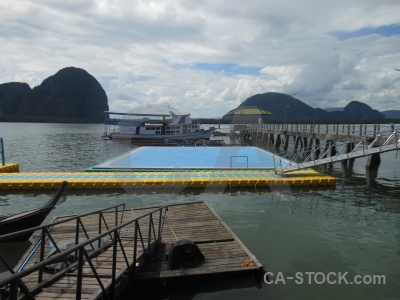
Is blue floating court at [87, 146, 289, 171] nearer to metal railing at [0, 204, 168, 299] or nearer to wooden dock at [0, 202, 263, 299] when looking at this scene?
wooden dock at [0, 202, 263, 299]

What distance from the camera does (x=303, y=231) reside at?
479 inches

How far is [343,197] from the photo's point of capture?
1756 cm

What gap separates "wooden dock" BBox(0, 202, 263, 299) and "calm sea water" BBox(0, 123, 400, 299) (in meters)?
0.43

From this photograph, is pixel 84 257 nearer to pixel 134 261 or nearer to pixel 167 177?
pixel 134 261

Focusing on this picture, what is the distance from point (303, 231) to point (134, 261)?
7216mm

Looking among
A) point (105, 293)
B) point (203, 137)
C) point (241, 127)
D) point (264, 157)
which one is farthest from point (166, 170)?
point (241, 127)

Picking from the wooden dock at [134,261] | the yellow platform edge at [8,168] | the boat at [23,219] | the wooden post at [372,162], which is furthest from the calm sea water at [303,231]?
the yellow platform edge at [8,168]

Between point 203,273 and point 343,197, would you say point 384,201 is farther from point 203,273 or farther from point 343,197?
point 203,273

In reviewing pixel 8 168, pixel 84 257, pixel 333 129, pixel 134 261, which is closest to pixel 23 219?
pixel 84 257

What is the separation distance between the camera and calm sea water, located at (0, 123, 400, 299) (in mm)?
7980

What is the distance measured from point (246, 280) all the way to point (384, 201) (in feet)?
40.6

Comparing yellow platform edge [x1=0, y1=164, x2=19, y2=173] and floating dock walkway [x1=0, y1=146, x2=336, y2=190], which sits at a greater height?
floating dock walkway [x1=0, y1=146, x2=336, y2=190]

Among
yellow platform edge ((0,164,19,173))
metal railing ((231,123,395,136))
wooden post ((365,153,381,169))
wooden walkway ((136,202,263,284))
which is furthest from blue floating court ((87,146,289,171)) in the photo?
wooden walkway ((136,202,263,284))

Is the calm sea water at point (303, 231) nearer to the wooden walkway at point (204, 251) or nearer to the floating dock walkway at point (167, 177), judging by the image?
the wooden walkway at point (204, 251)
